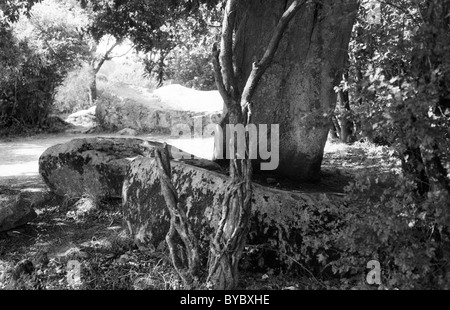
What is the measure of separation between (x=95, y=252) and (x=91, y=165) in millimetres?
1945

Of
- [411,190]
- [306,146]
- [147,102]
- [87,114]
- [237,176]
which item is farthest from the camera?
[87,114]

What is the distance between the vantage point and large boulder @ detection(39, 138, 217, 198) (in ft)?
22.7

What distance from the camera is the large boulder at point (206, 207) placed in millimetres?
4688

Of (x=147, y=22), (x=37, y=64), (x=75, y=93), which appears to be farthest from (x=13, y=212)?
(x=75, y=93)

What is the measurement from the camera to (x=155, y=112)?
15.4m

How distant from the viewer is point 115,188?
6883 millimetres

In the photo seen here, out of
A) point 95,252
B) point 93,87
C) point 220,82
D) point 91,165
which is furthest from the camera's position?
point 93,87

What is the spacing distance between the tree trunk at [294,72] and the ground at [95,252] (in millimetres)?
468

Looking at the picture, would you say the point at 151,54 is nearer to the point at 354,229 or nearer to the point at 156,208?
the point at 156,208

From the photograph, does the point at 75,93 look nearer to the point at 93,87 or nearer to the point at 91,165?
the point at 93,87

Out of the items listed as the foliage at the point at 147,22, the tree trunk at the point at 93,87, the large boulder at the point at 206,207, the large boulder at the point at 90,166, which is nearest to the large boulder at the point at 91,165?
the large boulder at the point at 90,166

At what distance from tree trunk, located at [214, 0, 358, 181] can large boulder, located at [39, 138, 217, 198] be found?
122cm

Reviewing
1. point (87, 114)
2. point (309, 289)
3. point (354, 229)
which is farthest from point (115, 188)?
point (87, 114)
